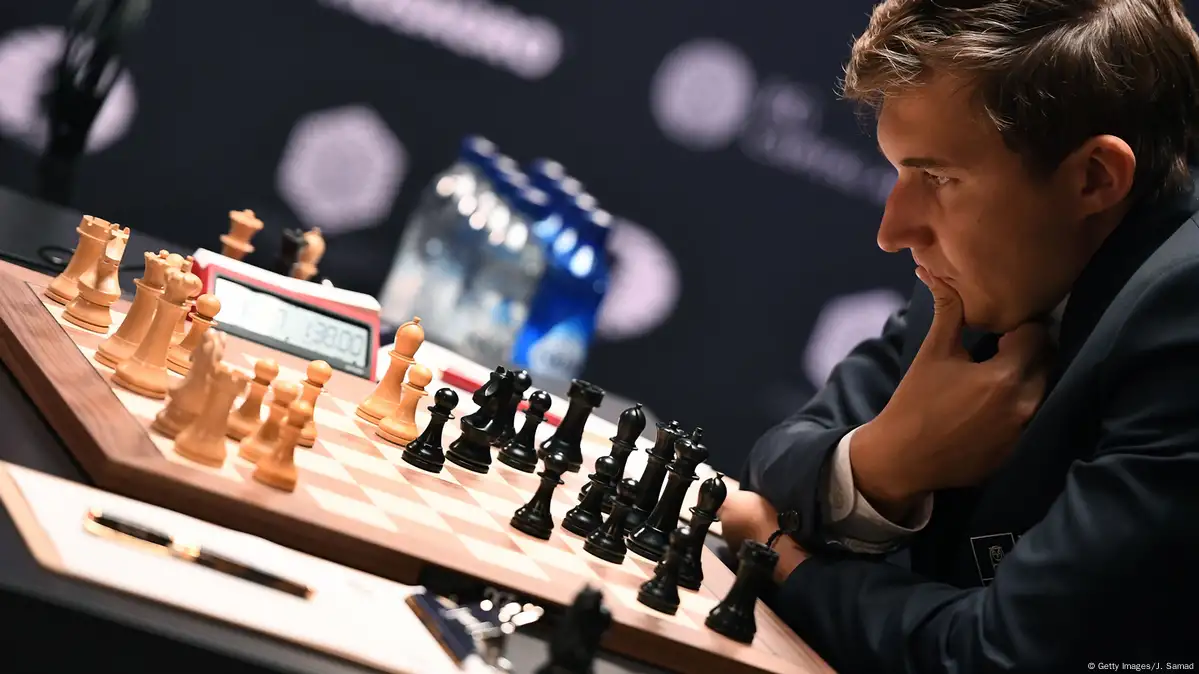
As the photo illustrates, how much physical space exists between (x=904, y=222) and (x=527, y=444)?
585 mm

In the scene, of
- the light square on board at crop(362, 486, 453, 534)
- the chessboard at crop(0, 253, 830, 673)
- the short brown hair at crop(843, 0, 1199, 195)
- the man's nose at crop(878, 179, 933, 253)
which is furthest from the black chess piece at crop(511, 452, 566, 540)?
the short brown hair at crop(843, 0, 1199, 195)

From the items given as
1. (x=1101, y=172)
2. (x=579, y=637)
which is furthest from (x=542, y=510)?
(x=1101, y=172)

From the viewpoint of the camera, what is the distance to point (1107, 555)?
1.25 m

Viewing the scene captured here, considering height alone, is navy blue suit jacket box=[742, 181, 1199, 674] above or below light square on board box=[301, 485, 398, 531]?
above

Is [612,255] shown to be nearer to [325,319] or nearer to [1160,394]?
[325,319]

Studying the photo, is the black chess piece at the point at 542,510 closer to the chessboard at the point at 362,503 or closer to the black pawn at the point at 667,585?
the chessboard at the point at 362,503

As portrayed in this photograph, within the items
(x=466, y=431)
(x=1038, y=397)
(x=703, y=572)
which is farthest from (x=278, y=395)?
(x=1038, y=397)

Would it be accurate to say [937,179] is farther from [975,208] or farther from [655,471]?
[655,471]

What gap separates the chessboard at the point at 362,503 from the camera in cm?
115

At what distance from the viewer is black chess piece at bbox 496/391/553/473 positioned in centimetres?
169

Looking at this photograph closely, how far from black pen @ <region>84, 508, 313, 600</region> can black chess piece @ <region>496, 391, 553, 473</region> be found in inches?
26.8

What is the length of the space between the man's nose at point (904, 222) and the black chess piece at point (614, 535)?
472mm

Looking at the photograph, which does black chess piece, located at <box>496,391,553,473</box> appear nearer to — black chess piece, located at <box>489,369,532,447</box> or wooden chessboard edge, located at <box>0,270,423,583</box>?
black chess piece, located at <box>489,369,532,447</box>

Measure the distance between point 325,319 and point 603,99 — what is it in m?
2.04
